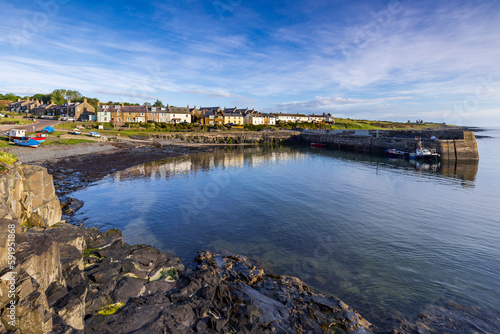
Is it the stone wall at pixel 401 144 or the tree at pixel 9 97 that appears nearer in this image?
the stone wall at pixel 401 144

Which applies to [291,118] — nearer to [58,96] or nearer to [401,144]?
[401,144]

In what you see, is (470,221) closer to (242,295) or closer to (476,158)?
(242,295)

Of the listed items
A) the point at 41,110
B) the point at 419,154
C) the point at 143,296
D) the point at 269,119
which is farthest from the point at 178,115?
the point at 143,296

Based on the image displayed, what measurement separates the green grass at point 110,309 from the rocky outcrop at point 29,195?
571cm

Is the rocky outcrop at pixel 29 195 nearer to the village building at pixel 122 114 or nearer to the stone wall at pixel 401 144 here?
the stone wall at pixel 401 144

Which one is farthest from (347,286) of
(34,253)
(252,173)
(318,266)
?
(252,173)

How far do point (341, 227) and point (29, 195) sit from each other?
20.4 metres

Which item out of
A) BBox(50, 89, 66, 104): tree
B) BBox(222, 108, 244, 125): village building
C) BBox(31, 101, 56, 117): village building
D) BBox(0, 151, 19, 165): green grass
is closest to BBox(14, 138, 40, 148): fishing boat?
BBox(0, 151, 19, 165): green grass

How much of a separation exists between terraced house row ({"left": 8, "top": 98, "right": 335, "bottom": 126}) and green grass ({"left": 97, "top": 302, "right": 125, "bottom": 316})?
9287 centimetres

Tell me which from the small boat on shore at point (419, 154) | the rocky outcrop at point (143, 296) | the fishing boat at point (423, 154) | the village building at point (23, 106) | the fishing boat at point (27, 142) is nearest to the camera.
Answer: the rocky outcrop at point (143, 296)

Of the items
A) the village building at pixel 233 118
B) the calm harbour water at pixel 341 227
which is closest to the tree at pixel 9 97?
the village building at pixel 233 118

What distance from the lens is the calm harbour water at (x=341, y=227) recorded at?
520 inches

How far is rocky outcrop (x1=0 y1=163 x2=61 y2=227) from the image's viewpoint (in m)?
11.5

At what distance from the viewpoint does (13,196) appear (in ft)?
39.0
